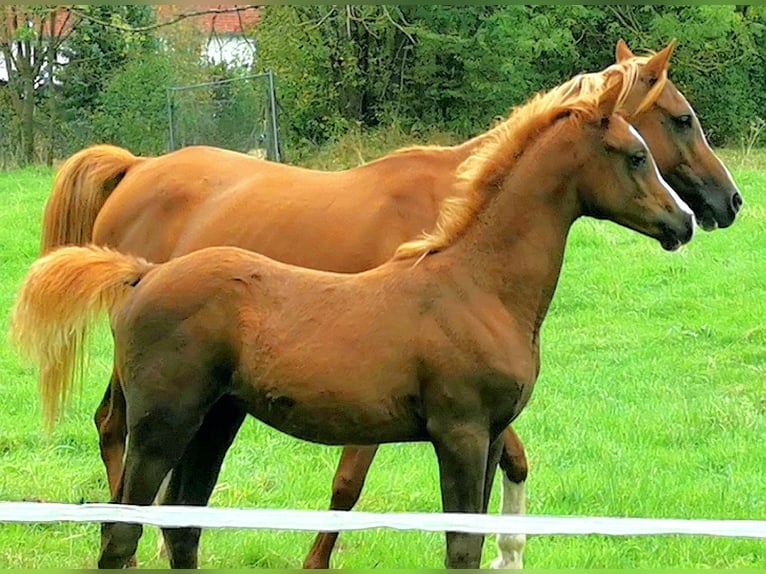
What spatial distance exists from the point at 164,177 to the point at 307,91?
16460 mm

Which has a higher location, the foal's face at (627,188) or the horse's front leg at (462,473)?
the foal's face at (627,188)

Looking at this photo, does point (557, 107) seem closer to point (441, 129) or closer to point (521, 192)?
point (521, 192)

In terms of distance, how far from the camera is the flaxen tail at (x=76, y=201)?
557 cm

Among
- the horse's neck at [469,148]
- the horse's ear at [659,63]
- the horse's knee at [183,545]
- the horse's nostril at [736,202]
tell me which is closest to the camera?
the horse's knee at [183,545]

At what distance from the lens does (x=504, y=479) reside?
181 inches

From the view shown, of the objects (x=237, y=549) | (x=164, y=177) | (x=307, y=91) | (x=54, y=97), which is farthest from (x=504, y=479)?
(x=54, y=97)

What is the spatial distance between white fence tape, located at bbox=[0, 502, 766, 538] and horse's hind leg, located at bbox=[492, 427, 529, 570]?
189 cm

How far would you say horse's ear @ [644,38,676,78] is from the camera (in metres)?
4.23

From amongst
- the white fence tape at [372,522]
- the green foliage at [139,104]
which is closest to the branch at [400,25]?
the green foliage at [139,104]

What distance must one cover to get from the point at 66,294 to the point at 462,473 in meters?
1.35

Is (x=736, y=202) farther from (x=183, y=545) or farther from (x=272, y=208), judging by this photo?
(x=183, y=545)

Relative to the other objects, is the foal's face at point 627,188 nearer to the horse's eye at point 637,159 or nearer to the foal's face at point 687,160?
the horse's eye at point 637,159

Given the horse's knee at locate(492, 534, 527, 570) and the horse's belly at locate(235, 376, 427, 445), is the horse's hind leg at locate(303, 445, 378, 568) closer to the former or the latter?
the horse's knee at locate(492, 534, 527, 570)

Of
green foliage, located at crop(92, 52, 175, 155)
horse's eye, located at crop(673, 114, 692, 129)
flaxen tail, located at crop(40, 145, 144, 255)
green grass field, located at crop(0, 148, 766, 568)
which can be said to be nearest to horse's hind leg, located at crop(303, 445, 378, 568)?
green grass field, located at crop(0, 148, 766, 568)
